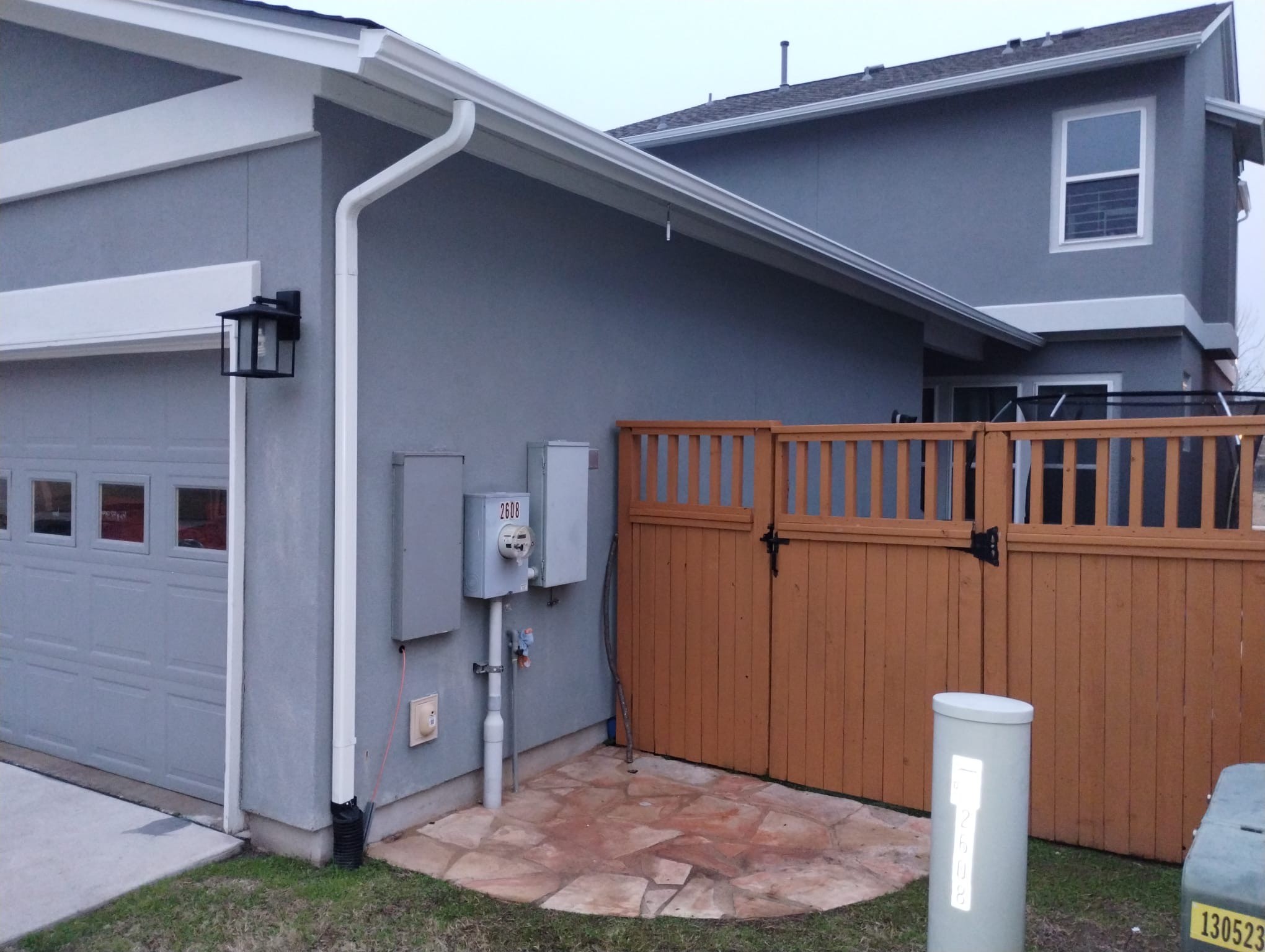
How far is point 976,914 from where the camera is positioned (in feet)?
8.72

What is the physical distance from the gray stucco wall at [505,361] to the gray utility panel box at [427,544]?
7 centimetres

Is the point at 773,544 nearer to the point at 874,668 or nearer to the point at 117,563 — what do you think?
the point at 874,668

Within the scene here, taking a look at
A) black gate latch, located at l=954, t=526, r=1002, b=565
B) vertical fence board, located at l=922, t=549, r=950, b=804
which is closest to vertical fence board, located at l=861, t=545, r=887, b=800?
vertical fence board, located at l=922, t=549, r=950, b=804

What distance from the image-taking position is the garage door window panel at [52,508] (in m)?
5.39

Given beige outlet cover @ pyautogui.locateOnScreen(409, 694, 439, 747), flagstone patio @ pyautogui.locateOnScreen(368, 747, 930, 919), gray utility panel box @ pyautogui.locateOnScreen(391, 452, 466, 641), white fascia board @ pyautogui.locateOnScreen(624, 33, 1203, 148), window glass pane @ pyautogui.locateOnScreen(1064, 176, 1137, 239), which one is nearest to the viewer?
flagstone patio @ pyautogui.locateOnScreen(368, 747, 930, 919)

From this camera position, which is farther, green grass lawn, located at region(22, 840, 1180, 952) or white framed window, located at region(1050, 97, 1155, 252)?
white framed window, located at region(1050, 97, 1155, 252)

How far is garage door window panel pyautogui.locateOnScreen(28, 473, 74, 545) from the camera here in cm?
539

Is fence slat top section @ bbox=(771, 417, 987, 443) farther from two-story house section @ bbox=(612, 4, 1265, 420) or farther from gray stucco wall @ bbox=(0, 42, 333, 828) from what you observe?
two-story house section @ bbox=(612, 4, 1265, 420)

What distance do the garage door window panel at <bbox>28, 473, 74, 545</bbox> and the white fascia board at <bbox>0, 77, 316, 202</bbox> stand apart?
4.98 feet

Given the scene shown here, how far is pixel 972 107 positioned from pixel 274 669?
967 cm

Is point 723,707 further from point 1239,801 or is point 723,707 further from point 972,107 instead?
point 972,107

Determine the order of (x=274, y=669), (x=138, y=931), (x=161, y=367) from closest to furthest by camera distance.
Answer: (x=138, y=931) → (x=274, y=669) → (x=161, y=367)

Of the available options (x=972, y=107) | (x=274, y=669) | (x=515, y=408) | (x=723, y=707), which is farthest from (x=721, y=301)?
(x=972, y=107)

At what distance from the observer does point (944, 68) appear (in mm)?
11367
